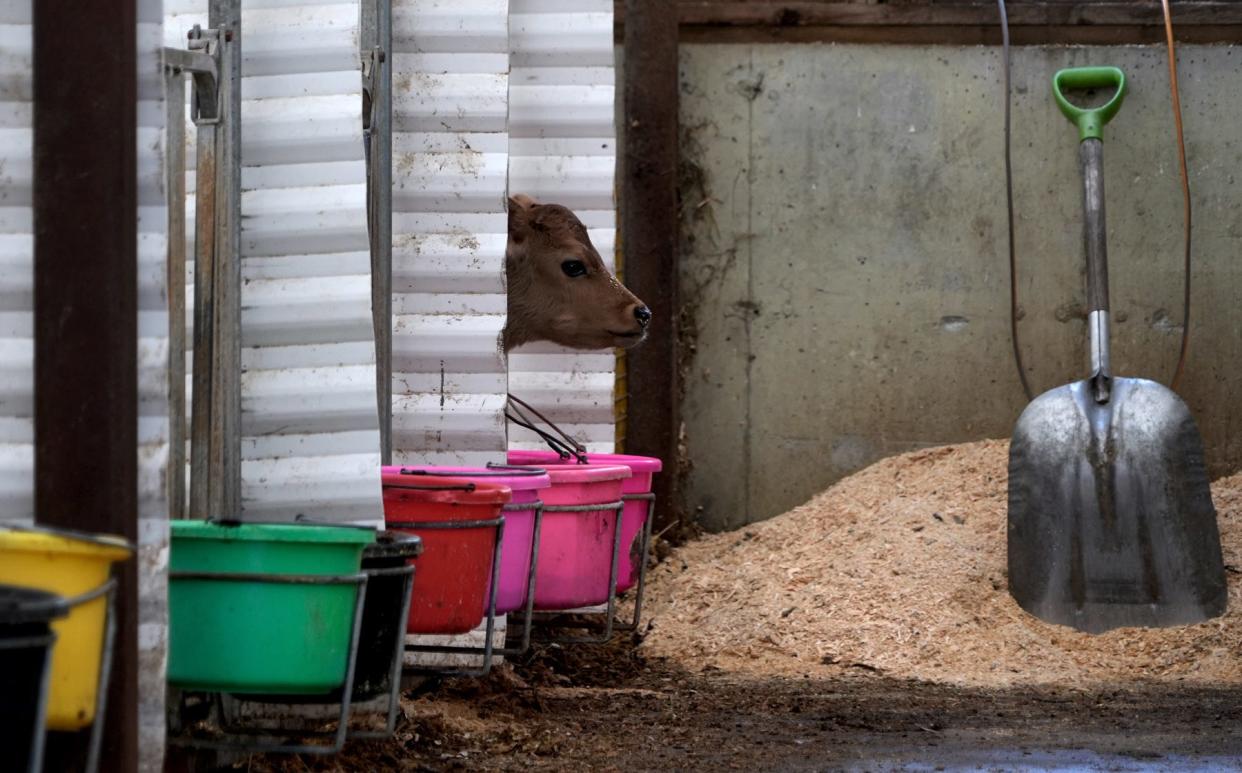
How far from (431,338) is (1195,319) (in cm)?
337

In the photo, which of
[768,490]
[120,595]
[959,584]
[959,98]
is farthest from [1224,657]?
[120,595]

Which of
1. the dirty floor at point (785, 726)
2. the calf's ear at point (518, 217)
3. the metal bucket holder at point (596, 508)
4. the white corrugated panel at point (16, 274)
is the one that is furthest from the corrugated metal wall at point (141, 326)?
the calf's ear at point (518, 217)

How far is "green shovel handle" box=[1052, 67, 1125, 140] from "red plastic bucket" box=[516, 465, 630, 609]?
2.59m

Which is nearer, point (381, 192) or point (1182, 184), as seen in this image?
point (381, 192)

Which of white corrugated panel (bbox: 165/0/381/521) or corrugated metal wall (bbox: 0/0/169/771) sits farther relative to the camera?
white corrugated panel (bbox: 165/0/381/521)

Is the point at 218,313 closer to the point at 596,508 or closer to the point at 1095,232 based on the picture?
the point at 596,508

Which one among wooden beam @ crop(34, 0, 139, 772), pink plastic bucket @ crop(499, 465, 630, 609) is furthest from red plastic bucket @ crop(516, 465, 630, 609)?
wooden beam @ crop(34, 0, 139, 772)

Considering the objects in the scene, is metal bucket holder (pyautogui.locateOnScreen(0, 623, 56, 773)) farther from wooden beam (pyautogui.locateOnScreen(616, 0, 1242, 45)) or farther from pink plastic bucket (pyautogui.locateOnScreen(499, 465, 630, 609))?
wooden beam (pyautogui.locateOnScreen(616, 0, 1242, 45))

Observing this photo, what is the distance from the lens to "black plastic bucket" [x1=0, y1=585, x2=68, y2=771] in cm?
205

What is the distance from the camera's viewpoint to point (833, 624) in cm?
575

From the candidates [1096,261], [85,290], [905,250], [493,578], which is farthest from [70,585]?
[905,250]

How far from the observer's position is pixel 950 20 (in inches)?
269

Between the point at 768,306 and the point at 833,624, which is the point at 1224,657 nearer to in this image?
the point at 833,624

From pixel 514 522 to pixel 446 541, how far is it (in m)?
0.59
